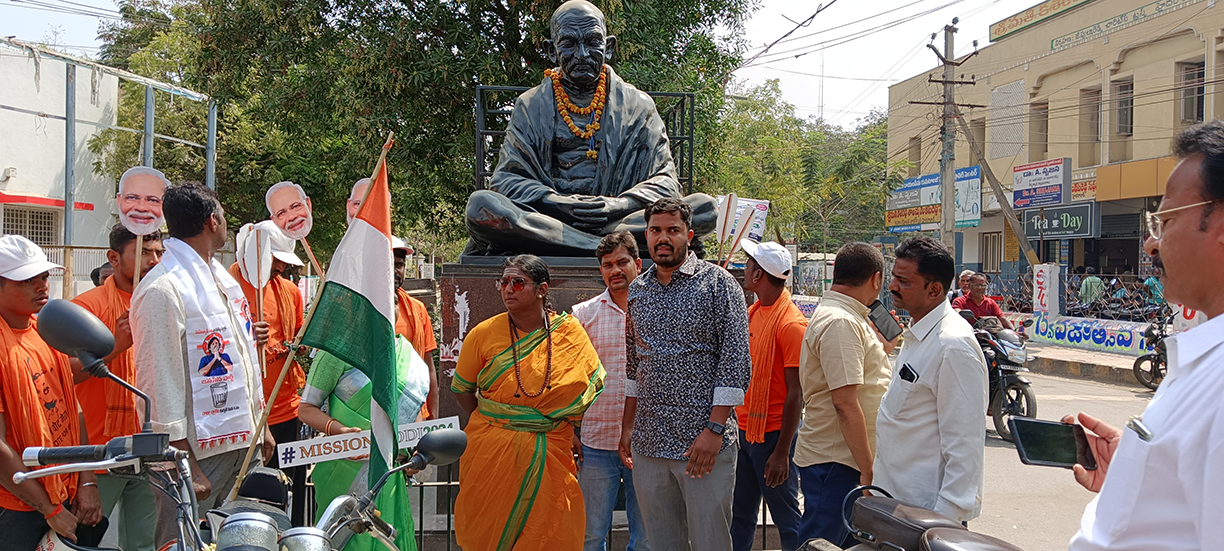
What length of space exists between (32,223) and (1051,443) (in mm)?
24181

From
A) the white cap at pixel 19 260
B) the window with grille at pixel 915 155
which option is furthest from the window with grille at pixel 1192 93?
the white cap at pixel 19 260

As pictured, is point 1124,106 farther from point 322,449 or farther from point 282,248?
point 322,449

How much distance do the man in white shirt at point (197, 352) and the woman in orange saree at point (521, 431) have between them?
882 mm

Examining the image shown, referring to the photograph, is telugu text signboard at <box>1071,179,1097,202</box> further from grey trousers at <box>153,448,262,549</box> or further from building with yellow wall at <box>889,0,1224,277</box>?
grey trousers at <box>153,448,262,549</box>

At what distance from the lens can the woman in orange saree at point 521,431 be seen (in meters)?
3.62

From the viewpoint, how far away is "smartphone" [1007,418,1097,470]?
6.07ft

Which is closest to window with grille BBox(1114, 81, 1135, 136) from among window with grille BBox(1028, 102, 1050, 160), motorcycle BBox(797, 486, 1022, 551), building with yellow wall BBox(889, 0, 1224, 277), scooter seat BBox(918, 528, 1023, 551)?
building with yellow wall BBox(889, 0, 1224, 277)

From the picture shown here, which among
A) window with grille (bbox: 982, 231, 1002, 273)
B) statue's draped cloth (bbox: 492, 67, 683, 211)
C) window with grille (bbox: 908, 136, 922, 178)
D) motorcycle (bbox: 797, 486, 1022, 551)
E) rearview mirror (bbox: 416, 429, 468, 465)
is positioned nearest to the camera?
rearview mirror (bbox: 416, 429, 468, 465)

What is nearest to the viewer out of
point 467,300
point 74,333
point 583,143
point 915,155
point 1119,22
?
point 74,333

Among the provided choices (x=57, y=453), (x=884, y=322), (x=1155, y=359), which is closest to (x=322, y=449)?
(x=57, y=453)

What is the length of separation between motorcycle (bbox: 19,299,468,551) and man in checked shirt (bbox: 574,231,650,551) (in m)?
2.08

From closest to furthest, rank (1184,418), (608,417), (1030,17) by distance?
1. (1184,418)
2. (608,417)
3. (1030,17)

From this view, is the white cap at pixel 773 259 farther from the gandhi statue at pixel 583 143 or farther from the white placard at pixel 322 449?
the white placard at pixel 322 449

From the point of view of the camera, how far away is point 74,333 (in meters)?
1.91
